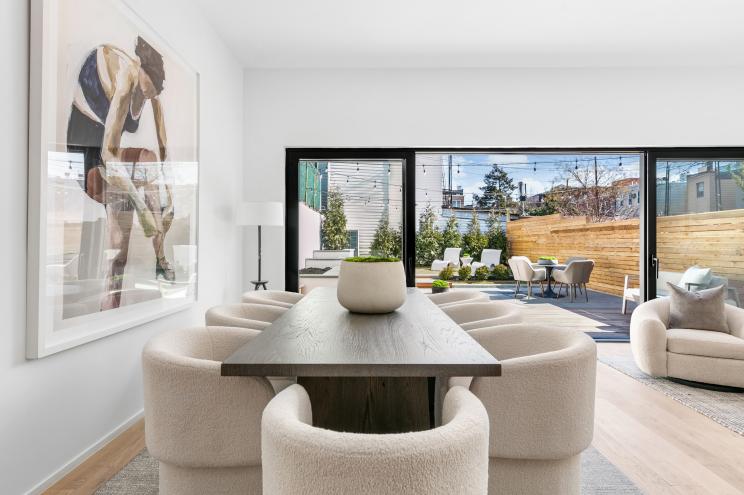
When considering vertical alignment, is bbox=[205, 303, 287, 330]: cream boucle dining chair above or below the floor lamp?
below

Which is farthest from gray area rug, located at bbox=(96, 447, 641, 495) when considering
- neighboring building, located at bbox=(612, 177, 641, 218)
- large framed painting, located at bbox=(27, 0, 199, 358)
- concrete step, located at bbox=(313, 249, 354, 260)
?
neighboring building, located at bbox=(612, 177, 641, 218)

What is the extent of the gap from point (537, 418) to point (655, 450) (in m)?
1.55

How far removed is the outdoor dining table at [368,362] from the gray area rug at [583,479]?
1007mm

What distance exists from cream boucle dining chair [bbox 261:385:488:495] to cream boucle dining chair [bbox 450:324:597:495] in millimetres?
558

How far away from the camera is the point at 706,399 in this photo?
3.29m

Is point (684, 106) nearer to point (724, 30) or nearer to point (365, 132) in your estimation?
point (724, 30)

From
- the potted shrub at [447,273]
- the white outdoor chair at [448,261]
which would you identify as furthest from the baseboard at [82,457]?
the potted shrub at [447,273]

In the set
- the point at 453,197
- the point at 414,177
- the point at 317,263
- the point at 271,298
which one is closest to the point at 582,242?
the point at 453,197

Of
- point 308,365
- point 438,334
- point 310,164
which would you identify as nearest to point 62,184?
point 308,365

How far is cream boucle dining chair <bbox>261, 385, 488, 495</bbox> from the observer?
811mm

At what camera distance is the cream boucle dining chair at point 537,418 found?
1.44 m

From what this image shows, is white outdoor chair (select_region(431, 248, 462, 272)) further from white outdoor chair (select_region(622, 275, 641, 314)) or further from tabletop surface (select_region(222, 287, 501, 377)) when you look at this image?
tabletop surface (select_region(222, 287, 501, 377))

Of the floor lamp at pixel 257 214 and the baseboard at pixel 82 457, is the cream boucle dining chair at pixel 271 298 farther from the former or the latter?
the floor lamp at pixel 257 214

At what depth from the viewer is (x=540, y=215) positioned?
5785mm
